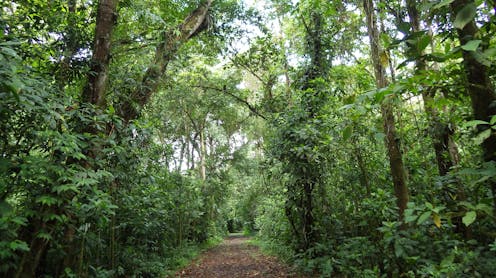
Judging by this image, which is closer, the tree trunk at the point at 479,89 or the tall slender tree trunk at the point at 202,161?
the tree trunk at the point at 479,89

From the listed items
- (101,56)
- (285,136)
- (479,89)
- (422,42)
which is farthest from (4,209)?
(285,136)

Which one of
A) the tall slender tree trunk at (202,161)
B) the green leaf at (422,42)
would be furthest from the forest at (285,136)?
the tall slender tree trunk at (202,161)

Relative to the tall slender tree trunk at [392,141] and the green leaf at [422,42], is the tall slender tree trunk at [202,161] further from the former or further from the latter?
the green leaf at [422,42]

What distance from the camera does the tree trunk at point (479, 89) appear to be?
1521mm

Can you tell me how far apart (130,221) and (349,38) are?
6.60m

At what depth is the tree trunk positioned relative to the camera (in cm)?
152

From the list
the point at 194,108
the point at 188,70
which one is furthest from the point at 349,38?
the point at 194,108

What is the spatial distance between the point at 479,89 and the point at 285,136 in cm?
528

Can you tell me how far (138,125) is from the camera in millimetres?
4285

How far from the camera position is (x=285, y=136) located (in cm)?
682

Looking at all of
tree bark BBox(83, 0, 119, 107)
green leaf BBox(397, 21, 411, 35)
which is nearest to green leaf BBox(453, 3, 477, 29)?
green leaf BBox(397, 21, 411, 35)

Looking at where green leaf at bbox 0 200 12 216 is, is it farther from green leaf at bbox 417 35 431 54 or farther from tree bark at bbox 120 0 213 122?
tree bark at bbox 120 0 213 122

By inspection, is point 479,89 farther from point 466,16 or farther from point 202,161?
point 202,161

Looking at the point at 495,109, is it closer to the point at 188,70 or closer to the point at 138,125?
the point at 138,125
